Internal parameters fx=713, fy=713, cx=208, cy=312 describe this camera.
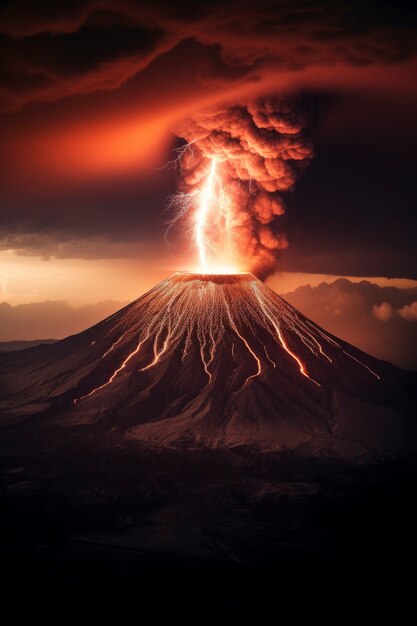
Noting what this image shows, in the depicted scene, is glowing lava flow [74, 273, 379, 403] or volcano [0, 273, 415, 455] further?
glowing lava flow [74, 273, 379, 403]

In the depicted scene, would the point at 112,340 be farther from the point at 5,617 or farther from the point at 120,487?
the point at 5,617

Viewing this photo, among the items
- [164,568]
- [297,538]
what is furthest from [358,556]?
[164,568]

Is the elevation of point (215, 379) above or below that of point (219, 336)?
below

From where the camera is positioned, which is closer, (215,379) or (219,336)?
(215,379)

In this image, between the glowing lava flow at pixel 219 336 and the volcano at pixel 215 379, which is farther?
the glowing lava flow at pixel 219 336
